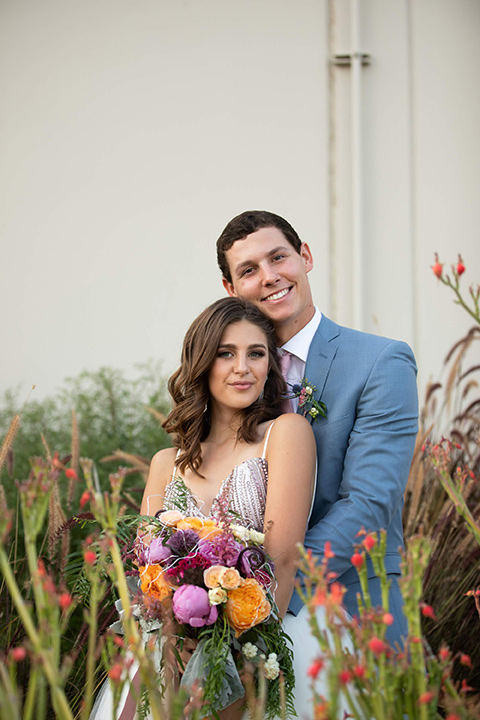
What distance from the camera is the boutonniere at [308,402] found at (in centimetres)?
325

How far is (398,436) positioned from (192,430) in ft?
2.96

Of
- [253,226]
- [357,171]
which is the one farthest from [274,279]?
[357,171]

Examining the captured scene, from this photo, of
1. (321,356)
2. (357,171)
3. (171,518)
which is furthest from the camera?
A: (357,171)

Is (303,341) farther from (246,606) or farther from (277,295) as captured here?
(246,606)

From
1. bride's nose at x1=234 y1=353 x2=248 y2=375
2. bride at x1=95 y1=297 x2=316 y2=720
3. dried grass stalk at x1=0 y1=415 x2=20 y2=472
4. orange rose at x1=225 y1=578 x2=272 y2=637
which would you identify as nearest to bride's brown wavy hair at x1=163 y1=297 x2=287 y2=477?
bride at x1=95 y1=297 x2=316 y2=720

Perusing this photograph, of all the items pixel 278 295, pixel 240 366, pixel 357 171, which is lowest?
pixel 240 366

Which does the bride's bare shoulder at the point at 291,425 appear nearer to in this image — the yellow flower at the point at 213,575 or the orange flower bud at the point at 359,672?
the yellow flower at the point at 213,575

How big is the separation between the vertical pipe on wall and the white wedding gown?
3.20 m

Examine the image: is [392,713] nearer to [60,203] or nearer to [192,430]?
[192,430]

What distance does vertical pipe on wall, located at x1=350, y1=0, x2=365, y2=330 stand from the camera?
6025 mm

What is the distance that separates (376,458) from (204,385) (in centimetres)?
82

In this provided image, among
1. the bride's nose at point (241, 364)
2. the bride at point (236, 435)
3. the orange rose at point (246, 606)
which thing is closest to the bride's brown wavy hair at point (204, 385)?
the bride at point (236, 435)

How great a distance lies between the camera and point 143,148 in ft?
20.8

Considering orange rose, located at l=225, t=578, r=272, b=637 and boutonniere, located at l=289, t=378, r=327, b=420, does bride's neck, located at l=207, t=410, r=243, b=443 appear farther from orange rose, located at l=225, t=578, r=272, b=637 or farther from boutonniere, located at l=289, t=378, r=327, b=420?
orange rose, located at l=225, t=578, r=272, b=637
